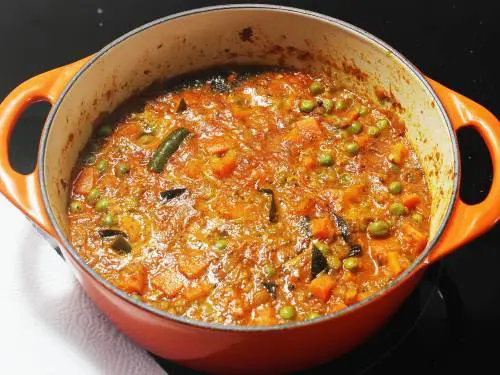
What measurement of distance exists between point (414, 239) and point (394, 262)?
0.17 metres

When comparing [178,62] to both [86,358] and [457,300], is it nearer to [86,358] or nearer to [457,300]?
[86,358]

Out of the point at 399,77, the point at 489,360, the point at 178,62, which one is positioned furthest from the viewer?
the point at 178,62

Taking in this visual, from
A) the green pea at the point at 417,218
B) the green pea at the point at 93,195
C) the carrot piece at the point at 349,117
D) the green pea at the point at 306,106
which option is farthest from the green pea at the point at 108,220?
the green pea at the point at 417,218

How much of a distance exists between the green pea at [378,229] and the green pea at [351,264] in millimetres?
155

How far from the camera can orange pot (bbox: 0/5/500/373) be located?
81.5 inches

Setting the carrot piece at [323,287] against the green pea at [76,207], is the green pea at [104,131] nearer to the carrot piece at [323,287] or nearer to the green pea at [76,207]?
the green pea at [76,207]

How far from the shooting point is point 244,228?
102 inches

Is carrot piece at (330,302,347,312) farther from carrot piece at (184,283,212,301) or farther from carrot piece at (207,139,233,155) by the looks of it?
carrot piece at (207,139,233,155)

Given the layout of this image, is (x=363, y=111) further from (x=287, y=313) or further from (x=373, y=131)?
(x=287, y=313)

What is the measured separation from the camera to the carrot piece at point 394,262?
8.22ft

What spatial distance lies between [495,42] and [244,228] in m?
1.99

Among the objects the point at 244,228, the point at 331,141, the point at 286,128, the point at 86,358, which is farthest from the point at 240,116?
the point at 86,358

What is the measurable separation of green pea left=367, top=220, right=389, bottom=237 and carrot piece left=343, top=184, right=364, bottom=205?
152 mm

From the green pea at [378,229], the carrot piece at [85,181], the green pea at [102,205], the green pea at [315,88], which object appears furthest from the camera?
the green pea at [315,88]
